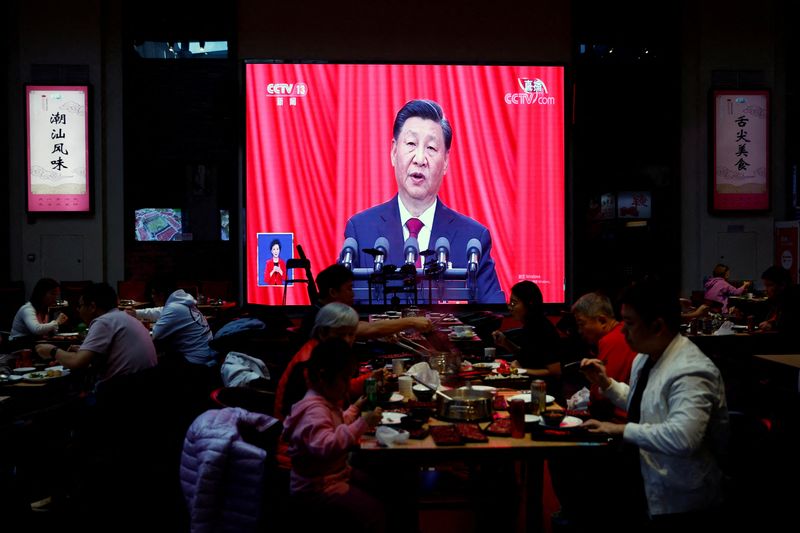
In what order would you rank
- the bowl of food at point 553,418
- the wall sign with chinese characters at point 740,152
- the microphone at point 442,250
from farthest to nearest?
the wall sign with chinese characters at point 740,152 → the microphone at point 442,250 → the bowl of food at point 553,418

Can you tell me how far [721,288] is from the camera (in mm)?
9258

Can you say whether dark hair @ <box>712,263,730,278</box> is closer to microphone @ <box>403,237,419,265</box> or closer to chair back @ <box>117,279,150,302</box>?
microphone @ <box>403,237,419,265</box>

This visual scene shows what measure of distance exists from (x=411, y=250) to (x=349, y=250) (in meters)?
0.90

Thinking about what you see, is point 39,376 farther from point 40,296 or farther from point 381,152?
point 381,152

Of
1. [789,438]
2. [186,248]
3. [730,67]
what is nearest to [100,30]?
[186,248]

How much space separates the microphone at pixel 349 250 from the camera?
9.74m

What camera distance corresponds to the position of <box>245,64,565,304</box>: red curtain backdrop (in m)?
9.91

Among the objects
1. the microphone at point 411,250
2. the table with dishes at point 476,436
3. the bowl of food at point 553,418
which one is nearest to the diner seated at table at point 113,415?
the table with dishes at point 476,436

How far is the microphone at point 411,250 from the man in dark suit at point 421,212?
49 millimetres

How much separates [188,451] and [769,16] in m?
11.3

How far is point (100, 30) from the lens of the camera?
10.2 meters

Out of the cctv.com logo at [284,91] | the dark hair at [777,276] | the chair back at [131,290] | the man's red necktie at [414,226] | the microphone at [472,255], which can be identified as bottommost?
the chair back at [131,290]

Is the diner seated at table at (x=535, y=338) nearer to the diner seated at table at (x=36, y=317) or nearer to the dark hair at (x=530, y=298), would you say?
the dark hair at (x=530, y=298)

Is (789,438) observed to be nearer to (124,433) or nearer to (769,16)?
(124,433)
